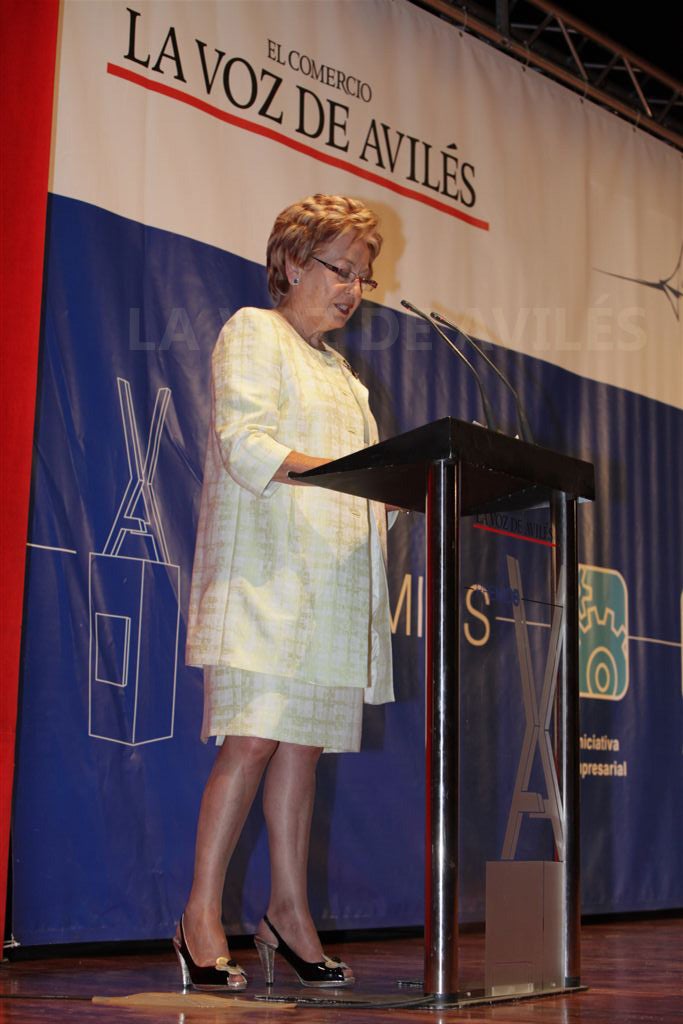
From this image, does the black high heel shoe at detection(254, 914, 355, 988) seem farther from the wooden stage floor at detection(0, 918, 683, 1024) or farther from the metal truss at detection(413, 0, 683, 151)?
the metal truss at detection(413, 0, 683, 151)

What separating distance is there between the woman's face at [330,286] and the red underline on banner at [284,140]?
1281 millimetres

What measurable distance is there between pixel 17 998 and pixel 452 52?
11.9ft

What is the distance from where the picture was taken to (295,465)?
2.34 meters

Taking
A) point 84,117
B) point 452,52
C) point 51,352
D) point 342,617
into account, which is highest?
point 452,52

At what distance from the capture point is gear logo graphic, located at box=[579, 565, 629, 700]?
4664 mm

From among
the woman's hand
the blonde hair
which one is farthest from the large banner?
the blonde hair

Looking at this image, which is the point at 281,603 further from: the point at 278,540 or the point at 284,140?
the point at 284,140

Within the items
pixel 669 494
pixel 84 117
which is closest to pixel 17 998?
pixel 84 117

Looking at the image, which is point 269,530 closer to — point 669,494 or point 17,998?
point 17,998

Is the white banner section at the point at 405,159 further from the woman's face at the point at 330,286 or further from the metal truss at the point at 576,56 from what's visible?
the woman's face at the point at 330,286

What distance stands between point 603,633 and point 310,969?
8.46 feet

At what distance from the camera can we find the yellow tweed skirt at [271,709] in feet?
7.85

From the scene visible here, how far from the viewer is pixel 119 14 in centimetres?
357

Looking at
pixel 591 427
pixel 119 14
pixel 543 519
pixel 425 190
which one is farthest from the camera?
pixel 591 427
